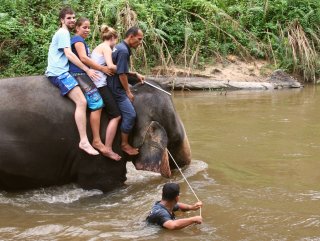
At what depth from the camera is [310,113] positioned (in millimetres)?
11422

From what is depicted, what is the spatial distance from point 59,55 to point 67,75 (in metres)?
0.26

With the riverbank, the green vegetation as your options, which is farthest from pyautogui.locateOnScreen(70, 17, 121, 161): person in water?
the green vegetation

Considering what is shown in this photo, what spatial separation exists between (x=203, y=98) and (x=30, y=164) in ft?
26.8

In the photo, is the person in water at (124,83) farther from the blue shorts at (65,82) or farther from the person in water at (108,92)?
the blue shorts at (65,82)

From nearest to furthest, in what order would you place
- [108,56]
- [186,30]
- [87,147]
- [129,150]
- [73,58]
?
[87,147] < [73,58] < [108,56] < [129,150] < [186,30]

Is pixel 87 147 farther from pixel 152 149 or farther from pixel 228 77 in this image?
pixel 228 77

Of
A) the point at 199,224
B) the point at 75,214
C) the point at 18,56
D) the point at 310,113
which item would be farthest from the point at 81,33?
the point at 18,56

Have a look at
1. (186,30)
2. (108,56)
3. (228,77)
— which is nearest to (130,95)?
(108,56)

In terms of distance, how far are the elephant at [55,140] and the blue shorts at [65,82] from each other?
0.10 metres

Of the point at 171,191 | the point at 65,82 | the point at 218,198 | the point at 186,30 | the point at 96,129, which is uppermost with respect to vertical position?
the point at 186,30

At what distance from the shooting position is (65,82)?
6.08m

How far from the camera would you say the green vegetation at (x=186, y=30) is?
15.5 meters

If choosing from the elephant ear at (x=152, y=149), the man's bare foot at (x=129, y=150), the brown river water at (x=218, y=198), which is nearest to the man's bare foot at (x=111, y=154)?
the man's bare foot at (x=129, y=150)

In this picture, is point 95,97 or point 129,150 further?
point 129,150
